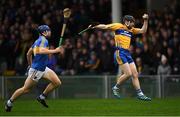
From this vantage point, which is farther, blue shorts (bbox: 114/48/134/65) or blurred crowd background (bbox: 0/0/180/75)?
blurred crowd background (bbox: 0/0/180/75)

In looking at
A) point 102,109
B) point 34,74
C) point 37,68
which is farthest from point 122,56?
point 34,74

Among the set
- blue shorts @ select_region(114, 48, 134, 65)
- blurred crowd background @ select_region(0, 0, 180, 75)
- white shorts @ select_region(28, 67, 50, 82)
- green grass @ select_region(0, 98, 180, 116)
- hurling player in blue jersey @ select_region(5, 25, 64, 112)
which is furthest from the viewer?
blurred crowd background @ select_region(0, 0, 180, 75)

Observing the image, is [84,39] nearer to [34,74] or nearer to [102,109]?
[102,109]

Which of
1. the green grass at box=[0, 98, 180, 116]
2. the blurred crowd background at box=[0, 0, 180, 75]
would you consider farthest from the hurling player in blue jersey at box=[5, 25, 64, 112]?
the blurred crowd background at box=[0, 0, 180, 75]

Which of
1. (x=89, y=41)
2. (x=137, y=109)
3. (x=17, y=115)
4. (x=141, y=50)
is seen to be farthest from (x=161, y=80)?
(x=17, y=115)

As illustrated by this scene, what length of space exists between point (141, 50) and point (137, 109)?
7.37 meters

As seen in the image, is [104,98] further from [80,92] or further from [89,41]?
[89,41]

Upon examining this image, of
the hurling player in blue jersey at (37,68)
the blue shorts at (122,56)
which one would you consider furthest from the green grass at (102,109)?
the blue shorts at (122,56)

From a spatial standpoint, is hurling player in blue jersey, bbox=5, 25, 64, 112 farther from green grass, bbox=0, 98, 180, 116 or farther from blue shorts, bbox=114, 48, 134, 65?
blue shorts, bbox=114, 48, 134, 65

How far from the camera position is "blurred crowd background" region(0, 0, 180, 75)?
1017 inches

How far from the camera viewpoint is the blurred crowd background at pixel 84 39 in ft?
84.7

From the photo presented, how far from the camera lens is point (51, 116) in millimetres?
16641

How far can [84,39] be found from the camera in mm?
27719

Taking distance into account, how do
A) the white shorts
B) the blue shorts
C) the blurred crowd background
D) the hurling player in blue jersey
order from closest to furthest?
1. the hurling player in blue jersey
2. the white shorts
3. the blue shorts
4. the blurred crowd background
